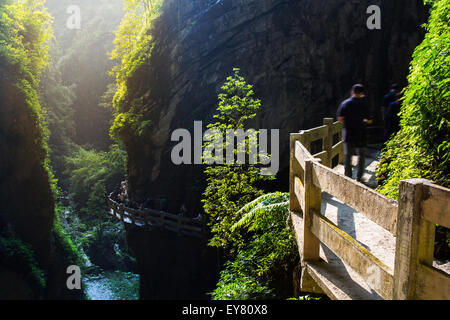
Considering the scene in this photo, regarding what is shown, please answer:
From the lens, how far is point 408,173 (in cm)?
443

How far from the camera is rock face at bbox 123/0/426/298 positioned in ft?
62.3

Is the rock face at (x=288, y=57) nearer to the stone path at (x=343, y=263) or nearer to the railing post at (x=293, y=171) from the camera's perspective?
the railing post at (x=293, y=171)

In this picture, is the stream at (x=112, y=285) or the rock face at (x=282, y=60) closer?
the rock face at (x=282, y=60)

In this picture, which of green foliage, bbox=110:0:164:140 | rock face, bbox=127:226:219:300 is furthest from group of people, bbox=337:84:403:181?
green foliage, bbox=110:0:164:140

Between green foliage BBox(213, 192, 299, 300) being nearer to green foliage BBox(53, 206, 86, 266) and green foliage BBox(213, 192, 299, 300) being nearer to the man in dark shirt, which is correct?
the man in dark shirt

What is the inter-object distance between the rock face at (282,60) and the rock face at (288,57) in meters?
0.05

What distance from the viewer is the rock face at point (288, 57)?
19.0 metres

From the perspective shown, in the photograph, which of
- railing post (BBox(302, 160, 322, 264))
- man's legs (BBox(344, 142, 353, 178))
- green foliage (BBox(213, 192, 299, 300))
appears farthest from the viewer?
green foliage (BBox(213, 192, 299, 300))

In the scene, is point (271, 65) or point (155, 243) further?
point (155, 243)

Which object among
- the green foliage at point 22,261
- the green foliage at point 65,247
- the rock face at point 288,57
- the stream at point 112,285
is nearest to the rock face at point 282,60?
the rock face at point 288,57

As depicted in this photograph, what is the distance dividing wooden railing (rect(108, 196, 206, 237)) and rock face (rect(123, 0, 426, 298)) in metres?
1.31

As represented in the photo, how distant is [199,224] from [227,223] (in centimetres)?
757

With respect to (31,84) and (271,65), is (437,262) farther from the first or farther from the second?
(31,84)
